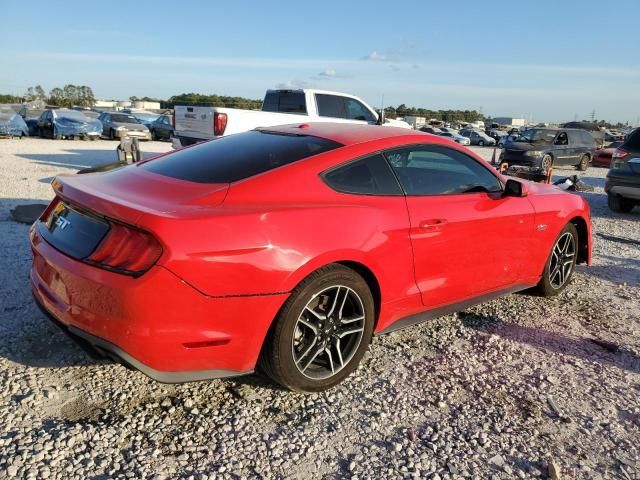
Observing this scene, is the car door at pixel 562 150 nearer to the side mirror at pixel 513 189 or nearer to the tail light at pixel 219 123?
the tail light at pixel 219 123

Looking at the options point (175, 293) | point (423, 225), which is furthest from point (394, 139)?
point (175, 293)

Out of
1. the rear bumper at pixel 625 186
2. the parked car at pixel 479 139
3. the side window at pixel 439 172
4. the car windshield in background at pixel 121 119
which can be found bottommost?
the parked car at pixel 479 139

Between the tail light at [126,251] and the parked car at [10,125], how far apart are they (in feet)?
72.2

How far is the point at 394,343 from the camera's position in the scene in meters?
3.84

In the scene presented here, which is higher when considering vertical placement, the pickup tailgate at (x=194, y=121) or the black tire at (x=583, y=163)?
the pickup tailgate at (x=194, y=121)

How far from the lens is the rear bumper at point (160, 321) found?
97.0 inches

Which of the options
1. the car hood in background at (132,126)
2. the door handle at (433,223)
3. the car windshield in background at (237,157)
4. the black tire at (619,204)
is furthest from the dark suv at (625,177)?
the car hood in background at (132,126)

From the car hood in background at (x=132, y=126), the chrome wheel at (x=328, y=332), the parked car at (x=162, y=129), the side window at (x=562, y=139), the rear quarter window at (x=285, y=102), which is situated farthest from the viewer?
the parked car at (x=162, y=129)

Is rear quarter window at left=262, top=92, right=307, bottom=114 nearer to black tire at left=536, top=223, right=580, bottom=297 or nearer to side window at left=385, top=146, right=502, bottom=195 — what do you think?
black tire at left=536, top=223, right=580, bottom=297

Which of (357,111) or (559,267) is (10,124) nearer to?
(357,111)

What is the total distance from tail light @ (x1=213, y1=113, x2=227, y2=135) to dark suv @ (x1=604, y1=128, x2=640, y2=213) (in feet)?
23.5

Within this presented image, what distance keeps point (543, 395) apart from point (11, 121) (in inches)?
912

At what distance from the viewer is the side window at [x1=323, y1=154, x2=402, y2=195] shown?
10.4ft

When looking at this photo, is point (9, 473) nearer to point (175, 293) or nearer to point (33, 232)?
point (175, 293)
